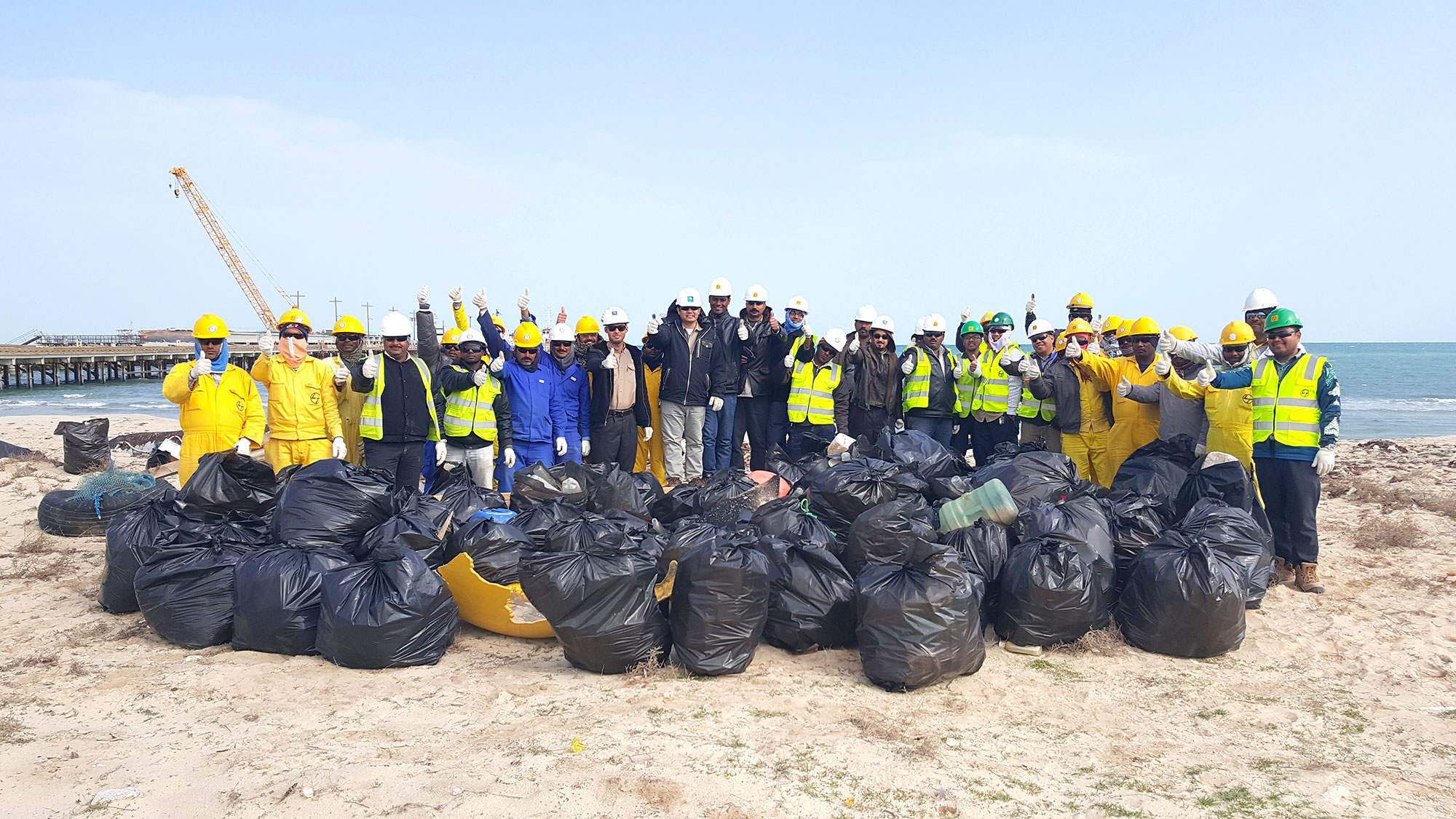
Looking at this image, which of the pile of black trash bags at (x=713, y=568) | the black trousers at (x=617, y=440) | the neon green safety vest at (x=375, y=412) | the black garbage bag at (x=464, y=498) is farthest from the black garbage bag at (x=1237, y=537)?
the neon green safety vest at (x=375, y=412)

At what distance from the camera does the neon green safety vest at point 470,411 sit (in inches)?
254

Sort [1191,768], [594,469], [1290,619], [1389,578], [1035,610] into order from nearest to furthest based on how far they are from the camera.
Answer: [1191,768]
[1035,610]
[1290,619]
[1389,578]
[594,469]

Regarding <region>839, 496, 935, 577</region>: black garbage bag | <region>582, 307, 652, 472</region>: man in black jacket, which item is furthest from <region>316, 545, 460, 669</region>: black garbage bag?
→ <region>582, 307, 652, 472</region>: man in black jacket

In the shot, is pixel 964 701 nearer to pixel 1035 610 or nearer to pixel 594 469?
pixel 1035 610

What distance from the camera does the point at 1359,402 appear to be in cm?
3125

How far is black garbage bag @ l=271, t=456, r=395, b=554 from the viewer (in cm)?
468

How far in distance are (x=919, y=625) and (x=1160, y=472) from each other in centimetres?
315

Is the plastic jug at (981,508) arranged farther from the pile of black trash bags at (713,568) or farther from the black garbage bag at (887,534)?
the black garbage bag at (887,534)

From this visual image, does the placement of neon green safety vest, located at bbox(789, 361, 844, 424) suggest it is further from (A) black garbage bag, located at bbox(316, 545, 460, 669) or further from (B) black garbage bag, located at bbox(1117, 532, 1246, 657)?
(A) black garbage bag, located at bbox(316, 545, 460, 669)

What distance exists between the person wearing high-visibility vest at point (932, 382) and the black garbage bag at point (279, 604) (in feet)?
17.3

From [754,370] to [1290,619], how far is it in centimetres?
466

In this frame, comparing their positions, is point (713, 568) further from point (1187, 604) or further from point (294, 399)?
point (294, 399)

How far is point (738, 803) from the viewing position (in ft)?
9.18

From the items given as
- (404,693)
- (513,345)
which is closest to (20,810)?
(404,693)
